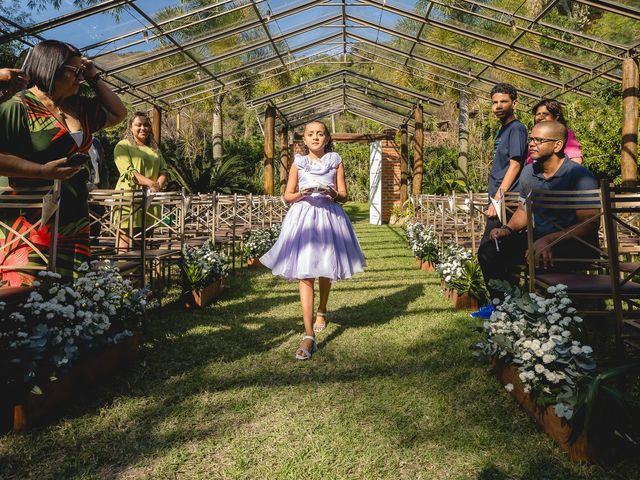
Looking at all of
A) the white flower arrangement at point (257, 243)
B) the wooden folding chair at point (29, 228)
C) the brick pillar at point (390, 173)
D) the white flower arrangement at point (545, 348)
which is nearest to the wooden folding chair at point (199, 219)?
the white flower arrangement at point (257, 243)

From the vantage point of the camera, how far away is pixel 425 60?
34.1 ft

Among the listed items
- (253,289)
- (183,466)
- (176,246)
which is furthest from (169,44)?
(183,466)

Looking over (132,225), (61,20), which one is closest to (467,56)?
(61,20)

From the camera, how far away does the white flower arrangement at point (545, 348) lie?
6.33ft

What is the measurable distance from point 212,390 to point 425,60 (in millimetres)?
9482

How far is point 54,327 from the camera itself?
2184mm

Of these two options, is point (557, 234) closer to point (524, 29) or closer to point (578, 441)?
point (578, 441)

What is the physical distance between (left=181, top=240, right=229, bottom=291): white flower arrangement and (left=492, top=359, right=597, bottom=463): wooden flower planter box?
2.87 metres

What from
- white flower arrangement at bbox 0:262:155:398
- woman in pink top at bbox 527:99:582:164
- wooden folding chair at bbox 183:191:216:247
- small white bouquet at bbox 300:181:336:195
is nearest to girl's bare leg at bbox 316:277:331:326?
small white bouquet at bbox 300:181:336:195

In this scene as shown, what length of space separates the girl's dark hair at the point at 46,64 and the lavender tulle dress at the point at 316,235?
5.47 feet

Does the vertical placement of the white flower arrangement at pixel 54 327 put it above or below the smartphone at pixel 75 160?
below

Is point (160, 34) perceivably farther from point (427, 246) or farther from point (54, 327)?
point (54, 327)

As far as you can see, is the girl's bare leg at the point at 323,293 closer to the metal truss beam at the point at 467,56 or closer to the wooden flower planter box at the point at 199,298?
the wooden flower planter box at the point at 199,298

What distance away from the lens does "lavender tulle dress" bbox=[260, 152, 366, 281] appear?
11.2 feet
